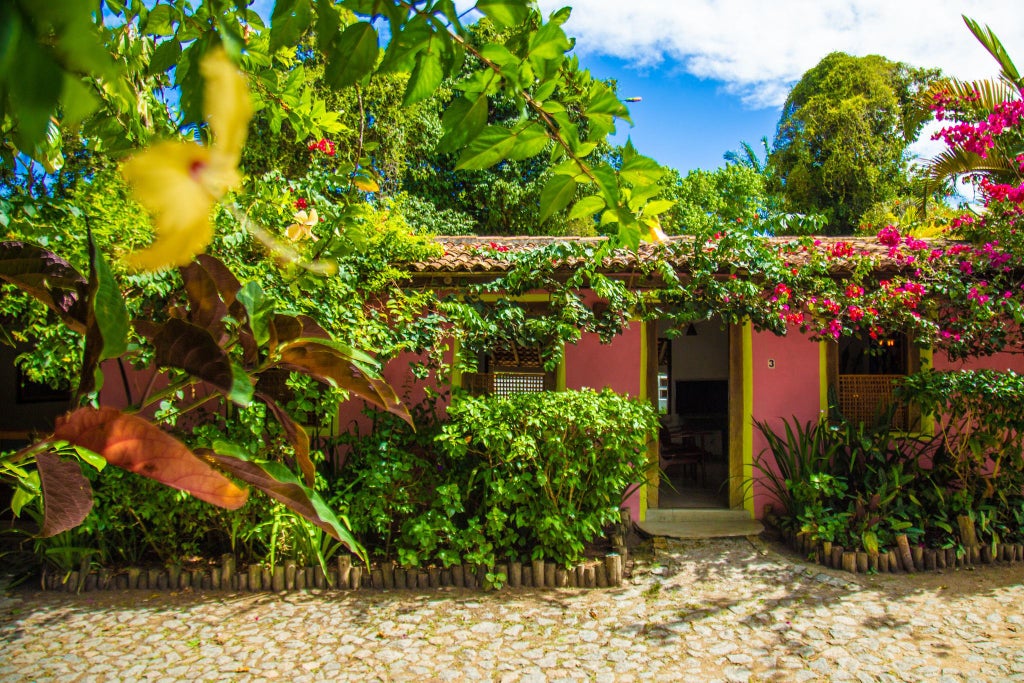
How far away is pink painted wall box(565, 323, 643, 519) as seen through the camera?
278 inches

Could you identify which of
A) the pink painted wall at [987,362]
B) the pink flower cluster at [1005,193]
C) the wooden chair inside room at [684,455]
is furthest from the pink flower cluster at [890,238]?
the wooden chair inside room at [684,455]

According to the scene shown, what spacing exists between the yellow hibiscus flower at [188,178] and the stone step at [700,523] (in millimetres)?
6605

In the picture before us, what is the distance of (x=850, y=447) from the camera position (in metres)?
6.49

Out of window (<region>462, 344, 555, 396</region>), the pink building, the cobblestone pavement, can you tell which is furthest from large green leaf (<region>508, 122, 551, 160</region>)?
window (<region>462, 344, 555, 396</region>)

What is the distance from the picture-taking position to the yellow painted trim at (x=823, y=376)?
23.0ft

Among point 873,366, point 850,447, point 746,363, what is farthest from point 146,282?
point 873,366

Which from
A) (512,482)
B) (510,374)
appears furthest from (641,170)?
(510,374)

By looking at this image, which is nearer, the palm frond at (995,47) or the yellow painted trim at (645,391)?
the palm frond at (995,47)

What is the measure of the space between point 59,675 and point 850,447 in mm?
6394

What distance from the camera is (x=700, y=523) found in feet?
22.3

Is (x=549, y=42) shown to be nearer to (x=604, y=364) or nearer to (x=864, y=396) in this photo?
(x=604, y=364)

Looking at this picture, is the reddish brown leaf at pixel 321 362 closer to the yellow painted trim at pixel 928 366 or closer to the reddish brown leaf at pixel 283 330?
the reddish brown leaf at pixel 283 330

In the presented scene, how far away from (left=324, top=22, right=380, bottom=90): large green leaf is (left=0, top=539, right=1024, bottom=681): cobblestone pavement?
358 cm

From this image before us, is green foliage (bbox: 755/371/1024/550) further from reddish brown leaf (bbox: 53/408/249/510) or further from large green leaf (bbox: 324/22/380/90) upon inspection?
reddish brown leaf (bbox: 53/408/249/510)
